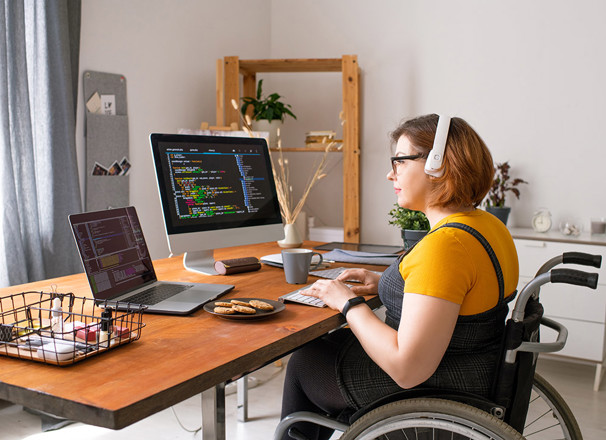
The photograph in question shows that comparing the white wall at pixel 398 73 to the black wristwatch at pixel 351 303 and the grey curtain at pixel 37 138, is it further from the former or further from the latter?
the black wristwatch at pixel 351 303

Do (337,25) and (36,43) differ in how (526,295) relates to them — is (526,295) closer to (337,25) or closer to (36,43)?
(36,43)

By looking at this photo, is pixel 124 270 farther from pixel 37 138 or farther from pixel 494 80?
pixel 494 80

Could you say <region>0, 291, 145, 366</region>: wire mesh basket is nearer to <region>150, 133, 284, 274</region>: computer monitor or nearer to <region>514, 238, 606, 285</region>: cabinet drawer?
<region>150, 133, 284, 274</region>: computer monitor

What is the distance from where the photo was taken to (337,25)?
4246mm

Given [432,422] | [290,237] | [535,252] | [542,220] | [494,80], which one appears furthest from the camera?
[494,80]

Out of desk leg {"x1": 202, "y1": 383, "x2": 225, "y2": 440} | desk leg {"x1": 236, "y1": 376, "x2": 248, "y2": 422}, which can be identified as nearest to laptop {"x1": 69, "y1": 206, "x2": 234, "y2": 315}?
desk leg {"x1": 202, "y1": 383, "x2": 225, "y2": 440}

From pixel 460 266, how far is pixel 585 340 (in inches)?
87.2

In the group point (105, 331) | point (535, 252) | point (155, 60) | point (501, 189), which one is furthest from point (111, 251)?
point (501, 189)

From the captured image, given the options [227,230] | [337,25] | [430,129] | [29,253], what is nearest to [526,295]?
[430,129]

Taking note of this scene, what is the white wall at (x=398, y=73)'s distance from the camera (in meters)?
3.39

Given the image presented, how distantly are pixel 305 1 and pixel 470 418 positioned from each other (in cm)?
380

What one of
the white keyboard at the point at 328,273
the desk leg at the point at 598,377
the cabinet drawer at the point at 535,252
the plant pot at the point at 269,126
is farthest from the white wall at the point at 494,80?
the white keyboard at the point at 328,273

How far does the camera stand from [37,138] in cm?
268

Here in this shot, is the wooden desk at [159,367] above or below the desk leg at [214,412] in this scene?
above
